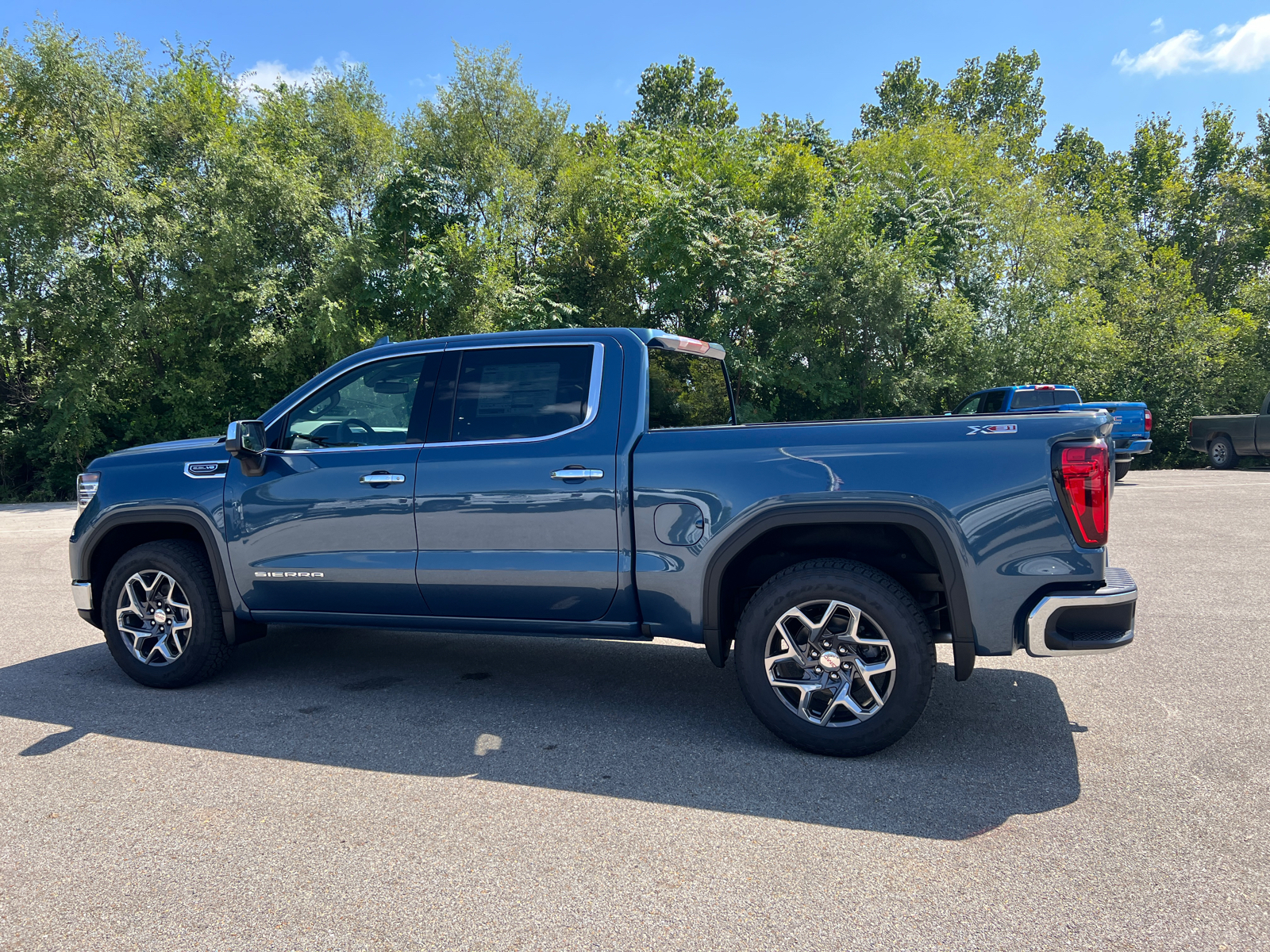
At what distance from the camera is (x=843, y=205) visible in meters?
21.8

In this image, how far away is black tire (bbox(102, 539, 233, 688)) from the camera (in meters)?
5.02

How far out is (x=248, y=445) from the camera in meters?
4.73

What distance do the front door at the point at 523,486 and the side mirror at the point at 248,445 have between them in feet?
3.21

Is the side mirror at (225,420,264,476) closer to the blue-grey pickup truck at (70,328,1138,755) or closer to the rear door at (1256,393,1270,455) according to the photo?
the blue-grey pickup truck at (70,328,1138,755)

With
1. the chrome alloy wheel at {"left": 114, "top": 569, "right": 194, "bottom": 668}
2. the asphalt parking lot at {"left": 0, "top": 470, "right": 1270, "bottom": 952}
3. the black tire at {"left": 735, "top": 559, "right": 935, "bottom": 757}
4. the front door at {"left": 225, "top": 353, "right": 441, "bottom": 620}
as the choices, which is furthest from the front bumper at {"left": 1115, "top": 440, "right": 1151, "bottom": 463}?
the chrome alloy wheel at {"left": 114, "top": 569, "right": 194, "bottom": 668}

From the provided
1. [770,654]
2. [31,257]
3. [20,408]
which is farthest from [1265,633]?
[20,408]

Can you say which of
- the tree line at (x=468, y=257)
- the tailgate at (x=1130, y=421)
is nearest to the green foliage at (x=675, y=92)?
the tree line at (x=468, y=257)

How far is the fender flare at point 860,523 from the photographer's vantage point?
3725 mm

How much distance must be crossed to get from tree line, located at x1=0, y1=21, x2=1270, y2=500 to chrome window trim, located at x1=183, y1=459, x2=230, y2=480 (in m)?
15.6

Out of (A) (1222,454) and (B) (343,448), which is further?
(A) (1222,454)

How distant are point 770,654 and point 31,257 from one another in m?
21.6

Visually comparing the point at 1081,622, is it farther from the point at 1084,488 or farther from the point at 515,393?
the point at 515,393

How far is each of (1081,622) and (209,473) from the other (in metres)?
4.56

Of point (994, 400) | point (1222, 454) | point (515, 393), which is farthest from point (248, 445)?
point (1222, 454)
